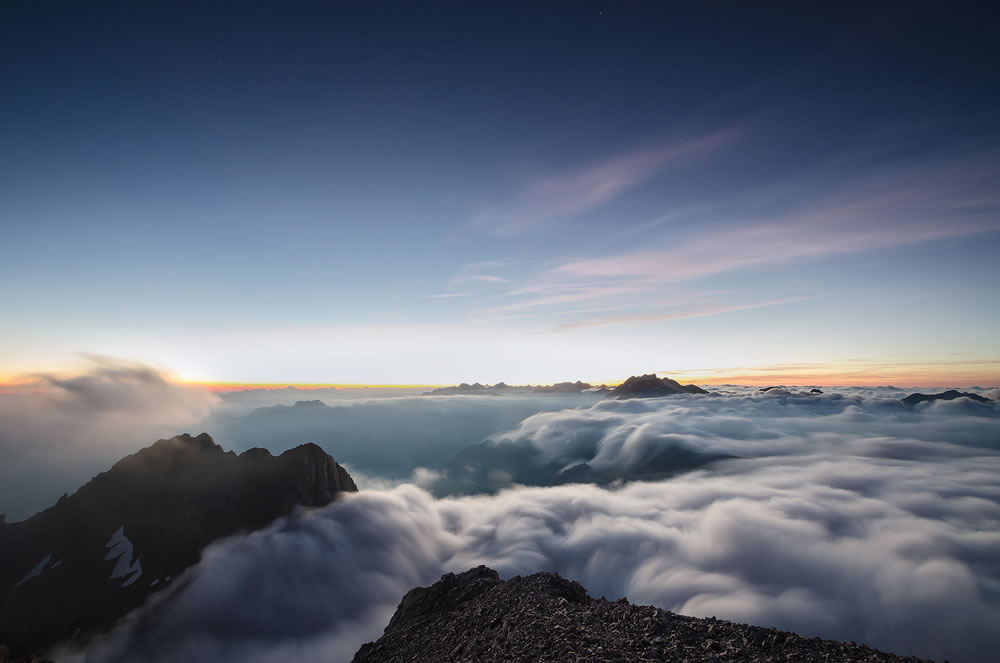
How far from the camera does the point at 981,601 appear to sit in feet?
224

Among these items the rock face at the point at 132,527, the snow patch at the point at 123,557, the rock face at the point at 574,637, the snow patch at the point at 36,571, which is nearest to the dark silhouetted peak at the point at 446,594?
the rock face at the point at 574,637

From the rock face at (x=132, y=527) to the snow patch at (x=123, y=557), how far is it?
306 millimetres

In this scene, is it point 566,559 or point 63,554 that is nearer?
point 63,554

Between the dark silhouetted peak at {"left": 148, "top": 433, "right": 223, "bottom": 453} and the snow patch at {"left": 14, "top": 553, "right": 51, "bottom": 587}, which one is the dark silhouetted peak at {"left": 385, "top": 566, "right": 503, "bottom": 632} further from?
the snow patch at {"left": 14, "top": 553, "right": 51, "bottom": 587}

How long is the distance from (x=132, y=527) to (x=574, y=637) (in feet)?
573

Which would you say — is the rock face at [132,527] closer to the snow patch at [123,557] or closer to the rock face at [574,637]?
the snow patch at [123,557]

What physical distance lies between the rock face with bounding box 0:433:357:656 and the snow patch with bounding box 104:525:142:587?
1.00 ft

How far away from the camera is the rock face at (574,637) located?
58.5 ft

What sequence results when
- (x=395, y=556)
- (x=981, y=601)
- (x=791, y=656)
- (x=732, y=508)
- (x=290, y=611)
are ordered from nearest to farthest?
(x=791, y=656) < (x=981, y=601) < (x=290, y=611) < (x=732, y=508) < (x=395, y=556)

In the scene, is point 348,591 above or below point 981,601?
below

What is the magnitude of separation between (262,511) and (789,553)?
15963 cm

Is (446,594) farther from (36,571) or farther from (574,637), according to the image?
(36,571)

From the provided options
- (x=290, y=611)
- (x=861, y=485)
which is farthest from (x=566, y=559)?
(x=861, y=485)

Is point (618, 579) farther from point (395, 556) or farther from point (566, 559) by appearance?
point (395, 556)
